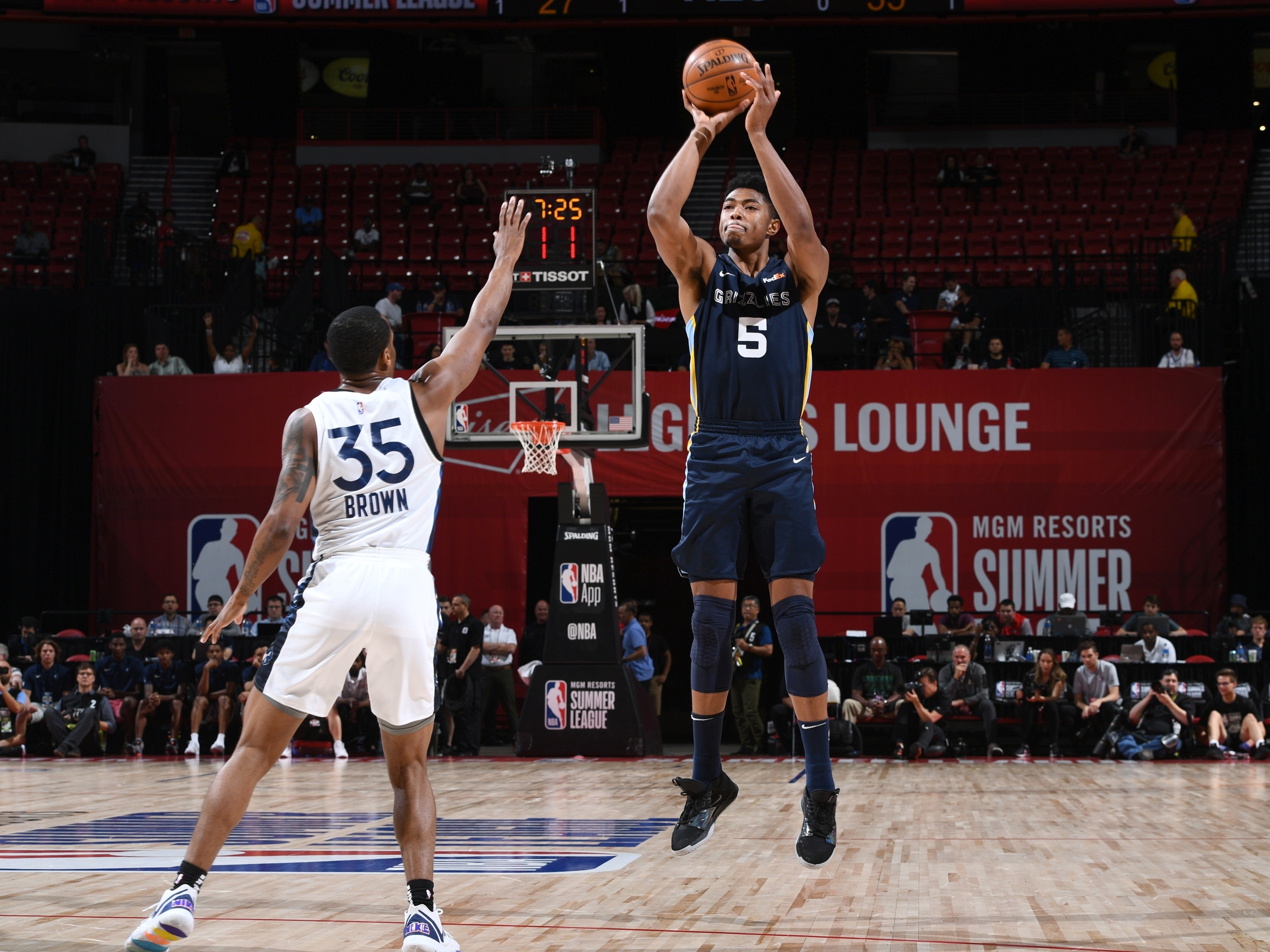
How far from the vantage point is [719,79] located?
5.51 meters

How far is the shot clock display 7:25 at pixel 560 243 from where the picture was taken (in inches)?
560

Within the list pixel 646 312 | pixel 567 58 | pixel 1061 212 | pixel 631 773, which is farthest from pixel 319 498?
pixel 567 58

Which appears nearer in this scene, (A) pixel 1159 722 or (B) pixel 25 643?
(A) pixel 1159 722

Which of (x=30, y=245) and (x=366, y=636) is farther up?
(x=30, y=245)

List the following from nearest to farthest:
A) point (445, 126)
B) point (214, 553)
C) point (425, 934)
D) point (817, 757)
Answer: point (425, 934)
point (817, 757)
point (214, 553)
point (445, 126)

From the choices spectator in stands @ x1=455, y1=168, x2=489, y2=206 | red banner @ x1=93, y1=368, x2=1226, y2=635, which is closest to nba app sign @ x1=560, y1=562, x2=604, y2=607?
red banner @ x1=93, y1=368, x2=1226, y2=635

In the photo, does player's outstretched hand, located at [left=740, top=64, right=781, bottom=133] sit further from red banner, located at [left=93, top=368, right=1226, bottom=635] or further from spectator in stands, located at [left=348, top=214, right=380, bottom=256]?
spectator in stands, located at [left=348, top=214, right=380, bottom=256]

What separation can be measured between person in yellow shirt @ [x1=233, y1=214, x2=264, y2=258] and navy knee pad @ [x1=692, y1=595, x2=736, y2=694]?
689 inches

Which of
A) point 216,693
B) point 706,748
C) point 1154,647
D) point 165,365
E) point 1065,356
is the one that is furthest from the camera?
point 165,365

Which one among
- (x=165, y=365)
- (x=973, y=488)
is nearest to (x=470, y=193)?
(x=165, y=365)

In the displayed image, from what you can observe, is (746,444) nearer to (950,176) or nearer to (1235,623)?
(1235,623)

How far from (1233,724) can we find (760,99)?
453 inches

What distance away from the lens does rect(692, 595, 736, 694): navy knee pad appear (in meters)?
5.49

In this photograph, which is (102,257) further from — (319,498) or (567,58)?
(319,498)
